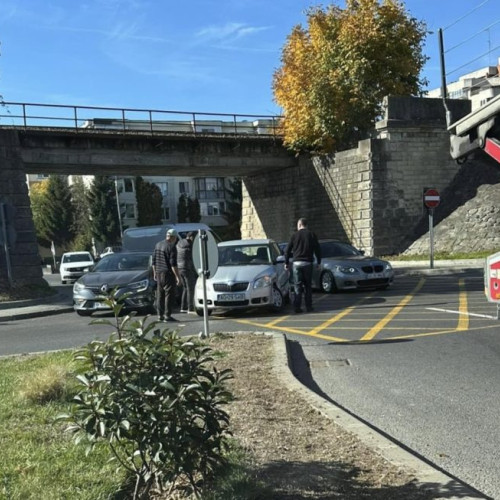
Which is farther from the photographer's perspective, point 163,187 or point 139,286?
point 163,187

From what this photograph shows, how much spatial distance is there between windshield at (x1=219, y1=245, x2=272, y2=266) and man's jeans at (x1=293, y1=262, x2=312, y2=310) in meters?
1.27

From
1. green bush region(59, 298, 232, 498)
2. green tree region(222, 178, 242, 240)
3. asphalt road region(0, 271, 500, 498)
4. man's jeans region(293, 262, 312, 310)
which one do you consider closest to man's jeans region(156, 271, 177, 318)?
asphalt road region(0, 271, 500, 498)

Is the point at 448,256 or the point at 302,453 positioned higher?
the point at 448,256

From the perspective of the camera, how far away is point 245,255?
13.3 metres

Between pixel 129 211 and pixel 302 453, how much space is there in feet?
248

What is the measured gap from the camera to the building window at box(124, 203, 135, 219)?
76.9m

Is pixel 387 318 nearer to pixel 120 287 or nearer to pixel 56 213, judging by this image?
pixel 120 287

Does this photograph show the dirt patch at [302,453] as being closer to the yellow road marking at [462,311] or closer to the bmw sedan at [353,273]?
the yellow road marking at [462,311]

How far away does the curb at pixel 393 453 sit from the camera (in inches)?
129

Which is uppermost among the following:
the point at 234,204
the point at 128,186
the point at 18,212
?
the point at 128,186

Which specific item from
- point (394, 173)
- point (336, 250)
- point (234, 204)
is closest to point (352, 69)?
point (394, 173)

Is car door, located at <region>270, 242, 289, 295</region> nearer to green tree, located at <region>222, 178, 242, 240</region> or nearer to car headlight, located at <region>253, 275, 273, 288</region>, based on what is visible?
car headlight, located at <region>253, 275, 273, 288</region>

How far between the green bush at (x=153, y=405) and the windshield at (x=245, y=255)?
9.92m

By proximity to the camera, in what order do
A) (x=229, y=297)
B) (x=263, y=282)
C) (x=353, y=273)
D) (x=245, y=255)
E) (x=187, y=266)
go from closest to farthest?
(x=229, y=297), (x=263, y=282), (x=187, y=266), (x=245, y=255), (x=353, y=273)
